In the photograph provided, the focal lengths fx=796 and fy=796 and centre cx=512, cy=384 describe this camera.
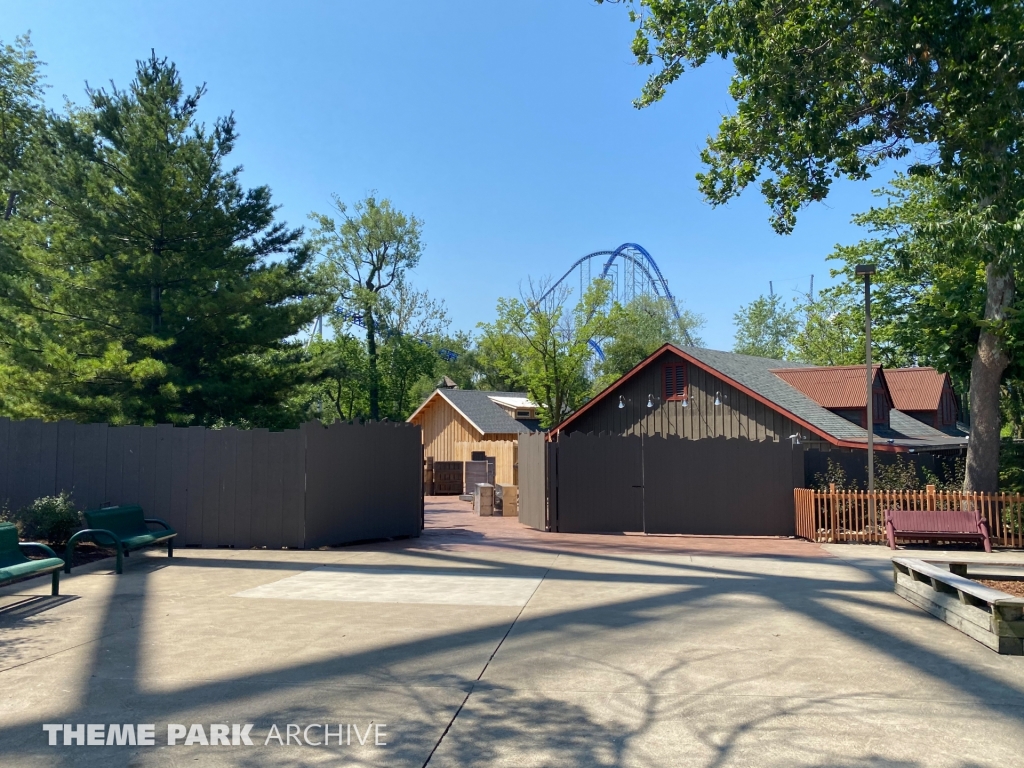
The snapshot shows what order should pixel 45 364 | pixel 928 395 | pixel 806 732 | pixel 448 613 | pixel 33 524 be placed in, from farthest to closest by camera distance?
pixel 928 395, pixel 45 364, pixel 33 524, pixel 448 613, pixel 806 732

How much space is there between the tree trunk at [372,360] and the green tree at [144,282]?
28425mm

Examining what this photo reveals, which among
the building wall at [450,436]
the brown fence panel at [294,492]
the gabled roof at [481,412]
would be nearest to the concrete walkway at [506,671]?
the brown fence panel at [294,492]

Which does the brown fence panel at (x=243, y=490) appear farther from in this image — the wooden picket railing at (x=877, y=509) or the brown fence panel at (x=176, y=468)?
the wooden picket railing at (x=877, y=509)

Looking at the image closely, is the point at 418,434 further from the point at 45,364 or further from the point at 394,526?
the point at 45,364

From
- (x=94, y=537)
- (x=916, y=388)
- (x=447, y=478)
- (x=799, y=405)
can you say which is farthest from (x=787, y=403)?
(x=94, y=537)

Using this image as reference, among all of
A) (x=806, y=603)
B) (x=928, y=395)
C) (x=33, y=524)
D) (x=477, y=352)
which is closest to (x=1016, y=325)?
(x=806, y=603)

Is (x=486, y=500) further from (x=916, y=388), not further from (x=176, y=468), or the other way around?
(x=916, y=388)

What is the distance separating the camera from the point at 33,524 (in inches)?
500

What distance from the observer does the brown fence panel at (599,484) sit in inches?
715

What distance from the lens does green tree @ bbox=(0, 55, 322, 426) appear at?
1952 cm

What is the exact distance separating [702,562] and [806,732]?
8.32 meters

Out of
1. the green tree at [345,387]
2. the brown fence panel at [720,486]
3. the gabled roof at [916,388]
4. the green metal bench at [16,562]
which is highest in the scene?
the green tree at [345,387]

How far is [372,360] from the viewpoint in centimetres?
5131

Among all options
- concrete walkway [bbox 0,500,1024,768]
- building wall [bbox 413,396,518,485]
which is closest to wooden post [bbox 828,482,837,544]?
concrete walkway [bbox 0,500,1024,768]
